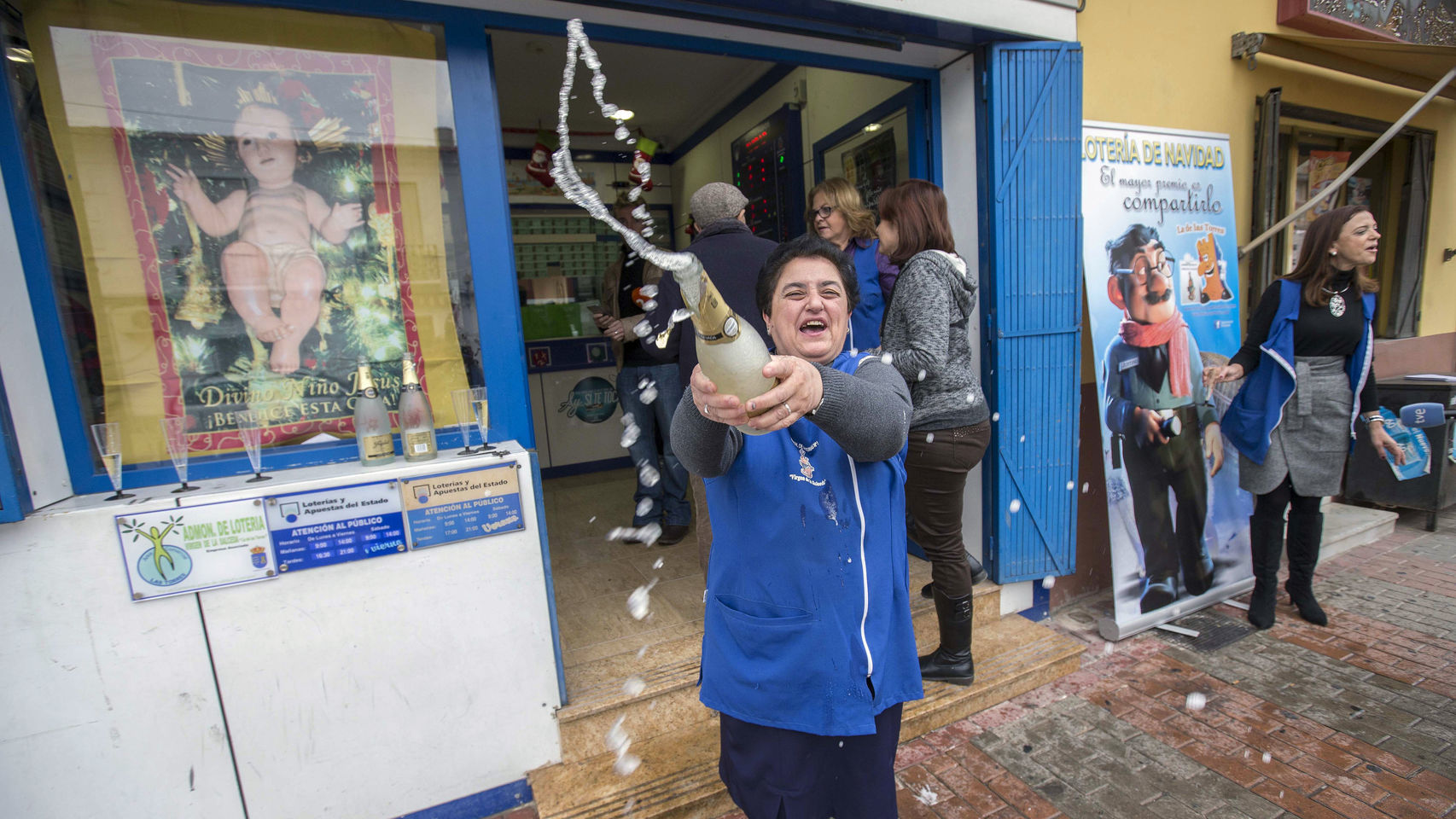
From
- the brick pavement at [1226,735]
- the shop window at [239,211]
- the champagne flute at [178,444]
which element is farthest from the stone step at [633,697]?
the champagne flute at [178,444]

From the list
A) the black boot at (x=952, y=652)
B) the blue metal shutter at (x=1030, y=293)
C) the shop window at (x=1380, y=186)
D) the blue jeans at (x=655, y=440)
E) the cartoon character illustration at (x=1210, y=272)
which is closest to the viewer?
the black boot at (x=952, y=652)

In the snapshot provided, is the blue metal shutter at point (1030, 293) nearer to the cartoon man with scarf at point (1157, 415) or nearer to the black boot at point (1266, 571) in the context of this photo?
the cartoon man with scarf at point (1157, 415)

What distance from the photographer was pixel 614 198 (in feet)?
23.9

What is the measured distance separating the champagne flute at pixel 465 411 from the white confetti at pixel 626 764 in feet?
4.57

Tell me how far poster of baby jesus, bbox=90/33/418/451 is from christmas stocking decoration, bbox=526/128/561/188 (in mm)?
4354

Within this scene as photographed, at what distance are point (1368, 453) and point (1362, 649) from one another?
9.70 ft

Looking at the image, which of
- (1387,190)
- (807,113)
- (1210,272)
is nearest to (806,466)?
(1210,272)

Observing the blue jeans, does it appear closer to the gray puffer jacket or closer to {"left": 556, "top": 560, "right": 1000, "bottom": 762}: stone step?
{"left": 556, "top": 560, "right": 1000, "bottom": 762}: stone step

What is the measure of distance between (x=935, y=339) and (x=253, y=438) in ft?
8.40

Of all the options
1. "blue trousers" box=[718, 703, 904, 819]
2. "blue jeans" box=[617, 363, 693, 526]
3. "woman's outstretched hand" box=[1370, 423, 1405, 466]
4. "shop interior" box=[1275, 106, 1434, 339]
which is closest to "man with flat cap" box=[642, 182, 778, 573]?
"blue trousers" box=[718, 703, 904, 819]

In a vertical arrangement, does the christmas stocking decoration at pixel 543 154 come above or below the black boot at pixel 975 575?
above

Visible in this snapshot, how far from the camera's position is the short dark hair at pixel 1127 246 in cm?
369

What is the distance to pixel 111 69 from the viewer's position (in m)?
2.13

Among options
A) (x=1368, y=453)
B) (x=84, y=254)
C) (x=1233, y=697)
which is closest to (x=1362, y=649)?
(x=1233, y=697)
